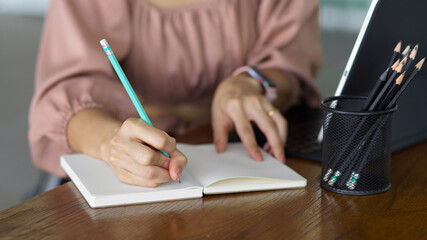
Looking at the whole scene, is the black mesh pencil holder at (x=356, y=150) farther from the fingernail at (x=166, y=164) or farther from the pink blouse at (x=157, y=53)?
the pink blouse at (x=157, y=53)

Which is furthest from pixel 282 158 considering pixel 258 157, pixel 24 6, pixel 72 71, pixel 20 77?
pixel 24 6

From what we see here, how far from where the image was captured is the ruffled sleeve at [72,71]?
94 centimetres

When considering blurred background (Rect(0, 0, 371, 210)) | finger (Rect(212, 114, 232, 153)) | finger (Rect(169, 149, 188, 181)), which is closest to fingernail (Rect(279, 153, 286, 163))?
finger (Rect(212, 114, 232, 153))

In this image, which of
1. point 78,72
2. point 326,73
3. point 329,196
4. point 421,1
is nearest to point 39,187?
point 78,72

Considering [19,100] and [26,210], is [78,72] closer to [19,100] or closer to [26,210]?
[26,210]

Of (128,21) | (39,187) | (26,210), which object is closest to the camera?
(26,210)

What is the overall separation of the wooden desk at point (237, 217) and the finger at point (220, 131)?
0.19m

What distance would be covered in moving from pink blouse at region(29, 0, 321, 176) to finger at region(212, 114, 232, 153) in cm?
22

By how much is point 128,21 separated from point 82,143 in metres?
0.37

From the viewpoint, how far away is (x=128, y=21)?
3.62 feet

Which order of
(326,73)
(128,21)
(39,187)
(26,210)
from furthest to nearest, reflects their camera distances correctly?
(326,73) < (39,187) < (128,21) < (26,210)

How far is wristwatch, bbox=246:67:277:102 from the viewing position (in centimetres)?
106

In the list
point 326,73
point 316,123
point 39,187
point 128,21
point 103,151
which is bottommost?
point 326,73

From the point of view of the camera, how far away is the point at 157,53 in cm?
116
